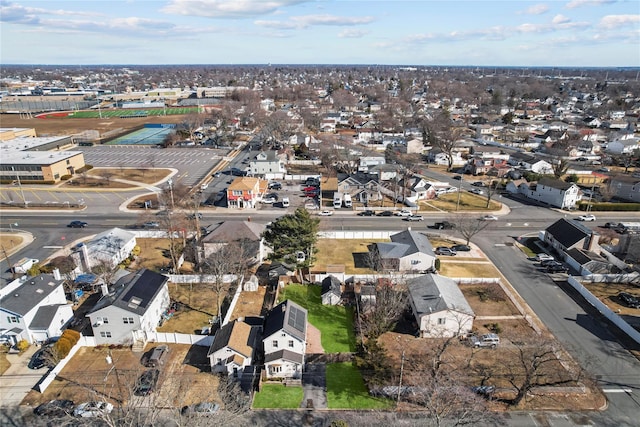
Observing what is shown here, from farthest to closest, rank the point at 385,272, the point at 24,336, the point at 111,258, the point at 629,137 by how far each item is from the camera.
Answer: the point at 629,137 → the point at 111,258 → the point at 385,272 → the point at 24,336

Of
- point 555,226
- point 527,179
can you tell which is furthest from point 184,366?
point 527,179

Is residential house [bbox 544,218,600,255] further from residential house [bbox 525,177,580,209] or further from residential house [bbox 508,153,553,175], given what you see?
residential house [bbox 508,153,553,175]

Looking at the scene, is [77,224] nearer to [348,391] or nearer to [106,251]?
[106,251]

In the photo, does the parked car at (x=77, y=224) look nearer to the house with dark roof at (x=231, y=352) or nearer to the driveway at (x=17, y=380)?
the driveway at (x=17, y=380)

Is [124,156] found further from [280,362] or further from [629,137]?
[629,137]

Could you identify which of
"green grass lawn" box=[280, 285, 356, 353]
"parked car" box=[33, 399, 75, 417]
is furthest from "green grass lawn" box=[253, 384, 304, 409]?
"parked car" box=[33, 399, 75, 417]

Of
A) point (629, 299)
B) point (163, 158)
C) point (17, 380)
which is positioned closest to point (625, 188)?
point (629, 299)
